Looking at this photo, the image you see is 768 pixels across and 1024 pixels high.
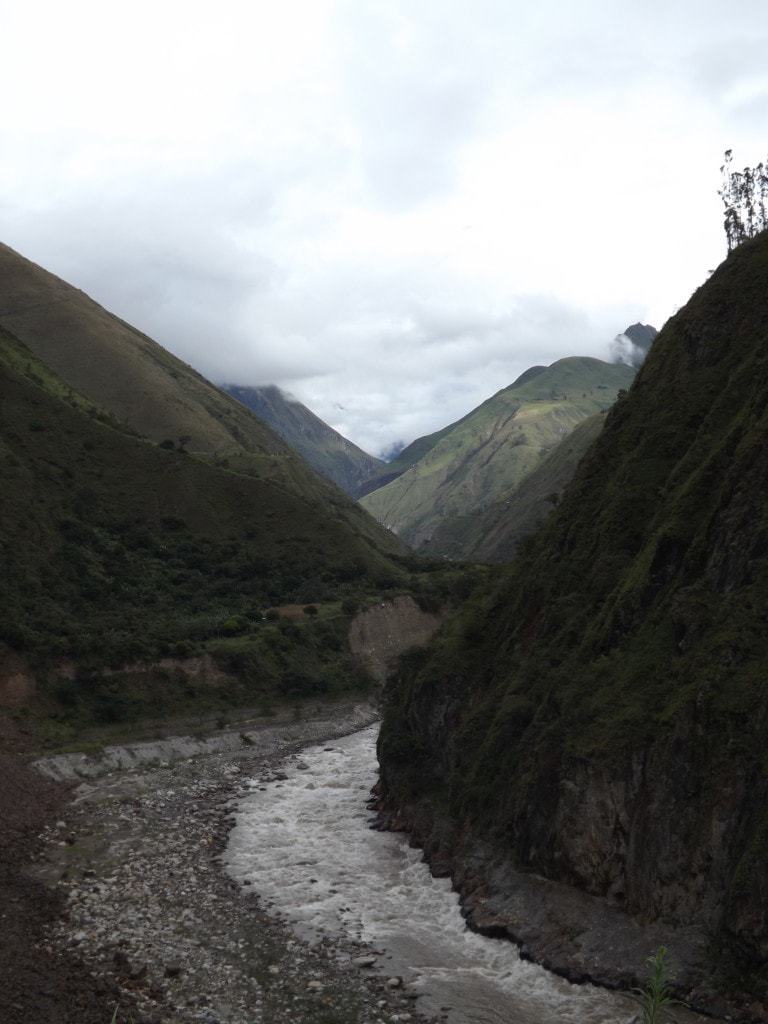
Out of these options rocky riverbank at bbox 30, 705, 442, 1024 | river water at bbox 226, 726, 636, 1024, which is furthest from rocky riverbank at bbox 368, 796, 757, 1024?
rocky riverbank at bbox 30, 705, 442, 1024

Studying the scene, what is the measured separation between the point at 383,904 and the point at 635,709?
13878mm

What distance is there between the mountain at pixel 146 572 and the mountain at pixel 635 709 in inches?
1202

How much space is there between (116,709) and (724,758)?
5366cm

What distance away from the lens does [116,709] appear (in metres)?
70.7

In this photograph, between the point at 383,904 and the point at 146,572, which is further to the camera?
the point at 146,572

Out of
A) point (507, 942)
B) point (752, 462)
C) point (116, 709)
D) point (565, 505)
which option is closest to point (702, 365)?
point (565, 505)

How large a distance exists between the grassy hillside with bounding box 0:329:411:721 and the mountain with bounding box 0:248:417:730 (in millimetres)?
200

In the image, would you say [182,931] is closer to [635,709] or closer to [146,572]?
[635,709]

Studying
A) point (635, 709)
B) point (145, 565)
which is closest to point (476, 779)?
point (635, 709)

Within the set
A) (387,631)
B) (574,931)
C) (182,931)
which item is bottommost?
(182,931)

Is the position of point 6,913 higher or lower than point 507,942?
lower

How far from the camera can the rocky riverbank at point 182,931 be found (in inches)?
1101

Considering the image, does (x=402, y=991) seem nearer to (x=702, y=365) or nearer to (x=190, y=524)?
(x=702, y=365)

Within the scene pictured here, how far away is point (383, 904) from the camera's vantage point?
37531mm
